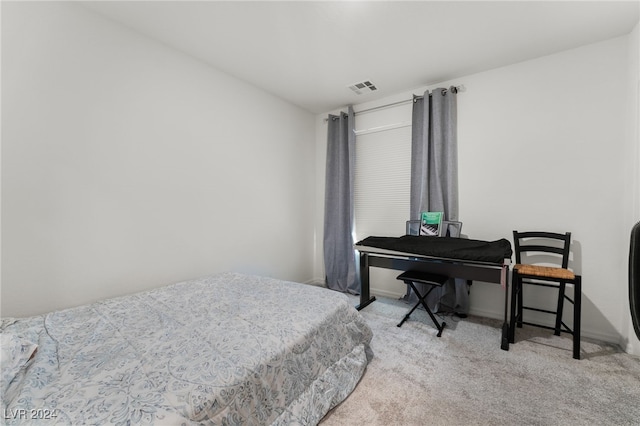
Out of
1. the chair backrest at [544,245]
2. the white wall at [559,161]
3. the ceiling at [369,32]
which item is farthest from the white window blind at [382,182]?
the chair backrest at [544,245]

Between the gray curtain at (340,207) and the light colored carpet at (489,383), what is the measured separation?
49.3 inches

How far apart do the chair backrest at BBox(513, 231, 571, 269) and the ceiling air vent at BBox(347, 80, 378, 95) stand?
7.03 feet

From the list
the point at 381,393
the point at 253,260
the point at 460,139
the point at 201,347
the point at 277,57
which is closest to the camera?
the point at 201,347

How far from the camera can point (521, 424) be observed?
136 cm

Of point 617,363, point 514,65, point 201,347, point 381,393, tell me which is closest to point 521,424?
point 381,393

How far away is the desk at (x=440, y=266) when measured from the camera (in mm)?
2078

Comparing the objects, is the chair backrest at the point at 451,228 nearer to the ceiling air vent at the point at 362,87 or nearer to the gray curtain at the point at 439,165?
the gray curtain at the point at 439,165

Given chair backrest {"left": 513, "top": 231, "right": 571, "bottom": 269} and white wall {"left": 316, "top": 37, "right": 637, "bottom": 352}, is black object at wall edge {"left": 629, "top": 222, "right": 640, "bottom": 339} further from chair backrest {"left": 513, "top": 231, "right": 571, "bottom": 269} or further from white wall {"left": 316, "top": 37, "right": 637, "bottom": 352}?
white wall {"left": 316, "top": 37, "right": 637, "bottom": 352}

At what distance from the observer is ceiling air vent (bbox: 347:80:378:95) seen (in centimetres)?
300

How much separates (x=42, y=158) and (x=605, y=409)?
3.63 meters

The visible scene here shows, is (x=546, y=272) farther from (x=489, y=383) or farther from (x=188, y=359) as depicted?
(x=188, y=359)

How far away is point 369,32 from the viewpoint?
2139mm

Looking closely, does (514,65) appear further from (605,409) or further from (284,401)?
(284,401)

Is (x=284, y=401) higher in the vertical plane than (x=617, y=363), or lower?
higher
